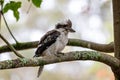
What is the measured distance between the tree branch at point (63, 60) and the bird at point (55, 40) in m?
0.38

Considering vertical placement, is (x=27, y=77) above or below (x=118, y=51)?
below

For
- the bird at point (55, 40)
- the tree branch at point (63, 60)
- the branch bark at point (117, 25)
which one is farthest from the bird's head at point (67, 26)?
the tree branch at point (63, 60)

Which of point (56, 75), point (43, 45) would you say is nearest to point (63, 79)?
point (56, 75)

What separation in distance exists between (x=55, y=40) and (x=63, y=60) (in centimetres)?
53

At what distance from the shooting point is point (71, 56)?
1.74m

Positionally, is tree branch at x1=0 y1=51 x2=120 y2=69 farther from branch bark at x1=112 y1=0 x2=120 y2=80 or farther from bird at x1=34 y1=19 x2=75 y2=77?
bird at x1=34 y1=19 x2=75 y2=77

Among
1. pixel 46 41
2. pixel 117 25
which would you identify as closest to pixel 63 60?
pixel 117 25

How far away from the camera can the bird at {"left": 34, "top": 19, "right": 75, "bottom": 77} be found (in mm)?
2156

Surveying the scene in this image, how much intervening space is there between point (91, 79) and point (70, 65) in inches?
39.6

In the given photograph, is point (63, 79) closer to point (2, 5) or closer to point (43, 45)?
point (43, 45)

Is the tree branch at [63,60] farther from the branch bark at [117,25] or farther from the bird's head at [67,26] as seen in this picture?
the bird's head at [67,26]

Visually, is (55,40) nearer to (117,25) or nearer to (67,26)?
(67,26)

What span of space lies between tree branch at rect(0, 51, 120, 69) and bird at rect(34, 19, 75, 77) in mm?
375

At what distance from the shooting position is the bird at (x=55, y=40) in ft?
7.07
